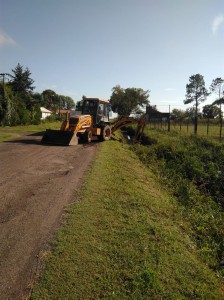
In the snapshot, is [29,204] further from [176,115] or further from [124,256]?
[176,115]

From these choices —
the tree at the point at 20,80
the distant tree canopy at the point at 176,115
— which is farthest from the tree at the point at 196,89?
the tree at the point at 20,80

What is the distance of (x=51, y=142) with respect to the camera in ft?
50.3

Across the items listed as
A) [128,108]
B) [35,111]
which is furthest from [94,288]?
[128,108]

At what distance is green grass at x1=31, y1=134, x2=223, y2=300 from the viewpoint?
3592 mm

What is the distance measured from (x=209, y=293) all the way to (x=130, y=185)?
437 centimetres

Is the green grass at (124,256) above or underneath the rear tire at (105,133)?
underneath

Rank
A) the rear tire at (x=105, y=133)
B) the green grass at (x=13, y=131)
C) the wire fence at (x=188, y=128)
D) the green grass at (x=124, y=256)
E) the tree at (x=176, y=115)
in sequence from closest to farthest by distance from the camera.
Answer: the green grass at (x=124, y=256)
the rear tire at (x=105, y=133)
the green grass at (x=13, y=131)
the wire fence at (x=188, y=128)
the tree at (x=176, y=115)

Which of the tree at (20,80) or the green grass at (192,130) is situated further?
the tree at (20,80)

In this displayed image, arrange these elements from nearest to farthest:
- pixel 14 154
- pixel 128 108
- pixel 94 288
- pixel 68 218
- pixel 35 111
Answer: pixel 94 288 < pixel 68 218 < pixel 14 154 < pixel 35 111 < pixel 128 108

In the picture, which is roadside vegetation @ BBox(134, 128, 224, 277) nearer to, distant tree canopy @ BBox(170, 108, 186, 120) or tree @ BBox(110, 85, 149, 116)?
distant tree canopy @ BBox(170, 108, 186, 120)

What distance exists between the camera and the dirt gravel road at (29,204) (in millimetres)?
3797

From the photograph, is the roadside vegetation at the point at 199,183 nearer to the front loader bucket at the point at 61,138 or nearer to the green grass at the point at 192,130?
the front loader bucket at the point at 61,138

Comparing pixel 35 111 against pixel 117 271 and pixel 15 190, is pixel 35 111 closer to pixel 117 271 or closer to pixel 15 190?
pixel 15 190

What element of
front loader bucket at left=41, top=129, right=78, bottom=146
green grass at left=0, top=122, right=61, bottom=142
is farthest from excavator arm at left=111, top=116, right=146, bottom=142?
green grass at left=0, top=122, right=61, bottom=142
